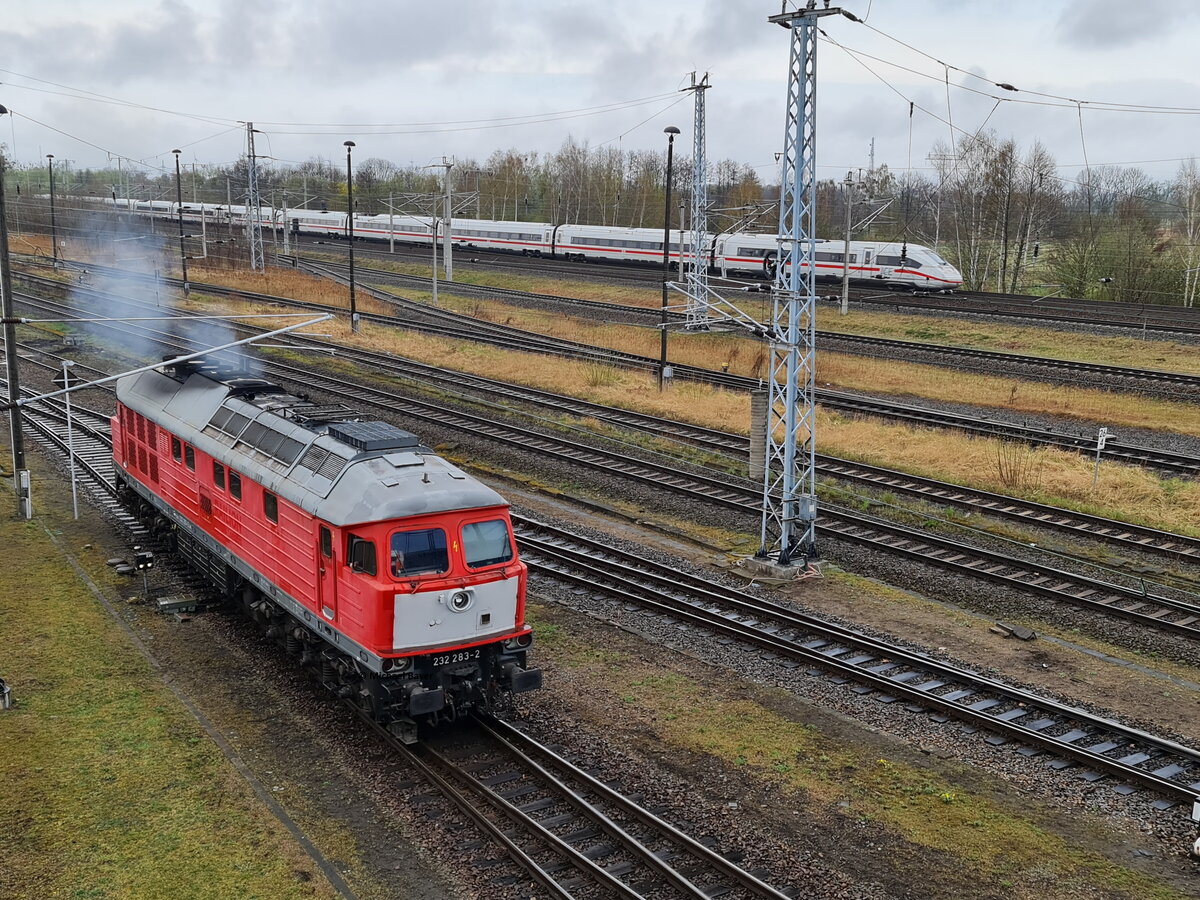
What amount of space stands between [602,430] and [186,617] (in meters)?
16.8

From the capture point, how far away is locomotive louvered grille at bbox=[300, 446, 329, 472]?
46.9 ft

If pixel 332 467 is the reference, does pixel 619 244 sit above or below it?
above

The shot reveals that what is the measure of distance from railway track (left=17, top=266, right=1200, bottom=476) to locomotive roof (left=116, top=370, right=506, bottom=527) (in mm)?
21919

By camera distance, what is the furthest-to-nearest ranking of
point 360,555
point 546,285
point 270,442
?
point 546,285 → point 270,442 → point 360,555

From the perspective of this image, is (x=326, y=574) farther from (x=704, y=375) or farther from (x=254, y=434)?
(x=704, y=375)

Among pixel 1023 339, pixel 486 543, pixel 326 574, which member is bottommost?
pixel 326 574

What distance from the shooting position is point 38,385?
37875 mm

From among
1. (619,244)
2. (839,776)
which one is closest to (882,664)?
(839,776)

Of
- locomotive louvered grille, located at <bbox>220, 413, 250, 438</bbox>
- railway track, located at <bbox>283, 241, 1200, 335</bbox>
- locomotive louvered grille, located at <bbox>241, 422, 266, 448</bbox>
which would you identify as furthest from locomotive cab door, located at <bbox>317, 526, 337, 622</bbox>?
railway track, located at <bbox>283, 241, 1200, 335</bbox>

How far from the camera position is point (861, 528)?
2344cm

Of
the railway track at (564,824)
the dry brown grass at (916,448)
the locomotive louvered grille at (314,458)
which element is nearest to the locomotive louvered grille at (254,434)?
the locomotive louvered grille at (314,458)

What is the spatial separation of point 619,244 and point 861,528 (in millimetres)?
52394

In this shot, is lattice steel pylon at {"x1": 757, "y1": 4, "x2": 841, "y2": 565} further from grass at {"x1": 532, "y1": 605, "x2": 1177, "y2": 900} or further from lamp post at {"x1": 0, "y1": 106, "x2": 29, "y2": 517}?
lamp post at {"x1": 0, "y1": 106, "x2": 29, "y2": 517}

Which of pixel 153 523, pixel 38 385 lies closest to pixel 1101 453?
pixel 153 523
